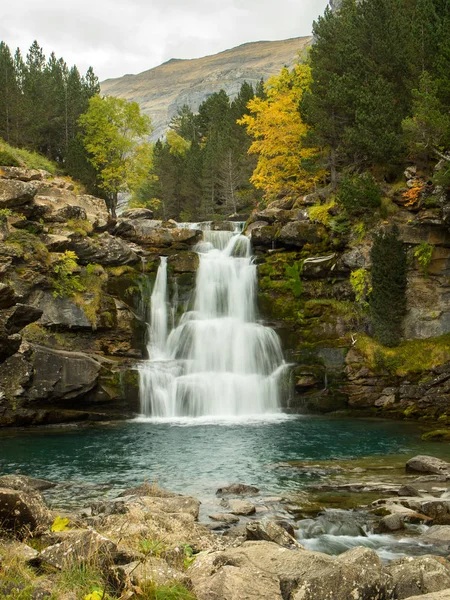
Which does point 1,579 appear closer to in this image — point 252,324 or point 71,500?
point 71,500

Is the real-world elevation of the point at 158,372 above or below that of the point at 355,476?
above

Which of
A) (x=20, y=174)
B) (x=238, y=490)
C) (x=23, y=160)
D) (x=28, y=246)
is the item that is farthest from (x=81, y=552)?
(x=23, y=160)

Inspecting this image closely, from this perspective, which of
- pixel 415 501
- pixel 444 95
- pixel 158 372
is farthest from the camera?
pixel 158 372

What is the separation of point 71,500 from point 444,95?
24480mm

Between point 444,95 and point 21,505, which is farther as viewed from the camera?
point 444,95

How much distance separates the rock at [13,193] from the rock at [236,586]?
29190 millimetres

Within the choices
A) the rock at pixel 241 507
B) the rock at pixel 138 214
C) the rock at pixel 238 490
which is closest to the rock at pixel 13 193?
the rock at pixel 138 214

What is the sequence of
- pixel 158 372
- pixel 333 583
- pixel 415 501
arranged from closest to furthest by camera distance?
1. pixel 333 583
2. pixel 415 501
3. pixel 158 372

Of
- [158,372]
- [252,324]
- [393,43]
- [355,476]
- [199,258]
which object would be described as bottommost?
[355,476]

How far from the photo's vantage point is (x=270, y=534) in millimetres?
9812

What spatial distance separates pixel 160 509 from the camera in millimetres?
12438

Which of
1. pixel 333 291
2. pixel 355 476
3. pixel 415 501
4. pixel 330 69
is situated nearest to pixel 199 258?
pixel 333 291

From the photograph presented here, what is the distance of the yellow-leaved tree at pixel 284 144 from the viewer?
41375 millimetres

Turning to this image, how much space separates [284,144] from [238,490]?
3188 centimetres
